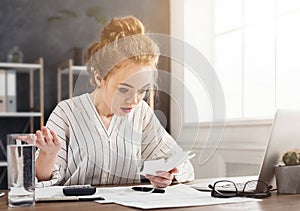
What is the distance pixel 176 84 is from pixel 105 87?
0.23 meters

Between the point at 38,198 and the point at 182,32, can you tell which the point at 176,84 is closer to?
the point at 38,198

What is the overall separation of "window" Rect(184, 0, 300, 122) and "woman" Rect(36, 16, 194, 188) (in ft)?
3.78

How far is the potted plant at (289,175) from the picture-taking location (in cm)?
129

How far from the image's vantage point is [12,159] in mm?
1000

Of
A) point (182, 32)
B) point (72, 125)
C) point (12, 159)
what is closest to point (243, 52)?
point (182, 32)

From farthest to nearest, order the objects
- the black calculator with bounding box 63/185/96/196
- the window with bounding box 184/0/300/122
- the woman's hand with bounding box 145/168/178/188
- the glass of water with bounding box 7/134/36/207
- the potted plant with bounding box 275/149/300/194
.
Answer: the window with bounding box 184/0/300/122
the woman's hand with bounding box 145/168/178/188
the potted plant with bounding box 275/149/300/194
the black calculator with bounding box 63/185/96/196
the glass of water with bounding box 7/134/36/207

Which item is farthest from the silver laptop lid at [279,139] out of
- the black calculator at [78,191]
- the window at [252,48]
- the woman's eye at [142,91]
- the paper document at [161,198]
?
the window at [252,48]

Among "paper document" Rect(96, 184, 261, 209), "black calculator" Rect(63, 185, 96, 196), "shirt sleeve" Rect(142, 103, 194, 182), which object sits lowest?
"paper document" Rect(96, 184, 261, 209)

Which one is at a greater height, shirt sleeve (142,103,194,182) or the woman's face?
the woman's face

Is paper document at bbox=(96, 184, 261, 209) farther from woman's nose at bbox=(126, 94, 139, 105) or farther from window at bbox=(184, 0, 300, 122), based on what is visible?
window at bbox=(184, 0, 300, 122)

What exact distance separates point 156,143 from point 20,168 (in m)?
0.60

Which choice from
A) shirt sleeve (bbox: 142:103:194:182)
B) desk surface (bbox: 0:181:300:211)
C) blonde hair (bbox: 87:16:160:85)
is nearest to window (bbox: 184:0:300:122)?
shirt sleeve (bbox: 142:103:194:182)

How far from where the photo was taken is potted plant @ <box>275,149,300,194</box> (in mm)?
1292

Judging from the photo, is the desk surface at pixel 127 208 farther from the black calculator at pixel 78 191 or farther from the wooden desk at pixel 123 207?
the black calculator at pixel 78 191
